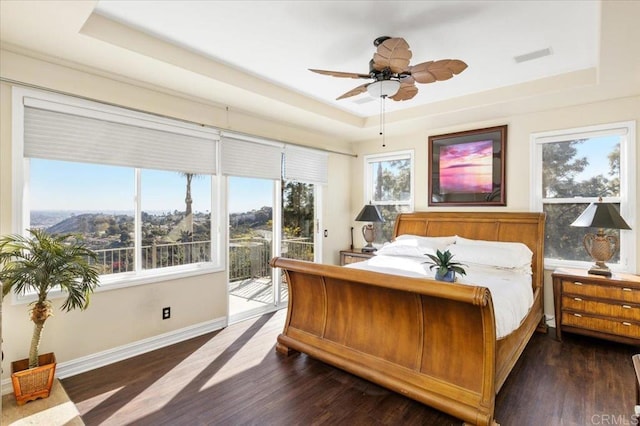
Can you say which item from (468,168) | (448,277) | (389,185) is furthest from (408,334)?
(389,185)

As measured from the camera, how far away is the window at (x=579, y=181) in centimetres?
354

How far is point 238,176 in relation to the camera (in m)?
4.12

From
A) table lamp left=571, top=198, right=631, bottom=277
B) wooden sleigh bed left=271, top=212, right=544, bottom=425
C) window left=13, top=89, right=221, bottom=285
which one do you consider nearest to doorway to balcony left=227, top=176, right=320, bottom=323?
window left=13, top=89, right=221, bottom=285

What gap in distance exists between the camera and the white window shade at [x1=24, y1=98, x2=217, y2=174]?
2730 millimetres

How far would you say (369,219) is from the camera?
5.17 metres

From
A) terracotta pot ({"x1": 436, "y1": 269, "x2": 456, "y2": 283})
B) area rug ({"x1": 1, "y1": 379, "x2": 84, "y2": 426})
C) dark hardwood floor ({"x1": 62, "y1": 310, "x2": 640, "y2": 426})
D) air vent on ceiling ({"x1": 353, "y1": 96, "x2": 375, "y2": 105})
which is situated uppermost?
air vent on ceiling ({"x1": 353, "y1": 96, "x2": 375, "y2": 105})

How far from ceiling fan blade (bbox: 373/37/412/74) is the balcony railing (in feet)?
9.05

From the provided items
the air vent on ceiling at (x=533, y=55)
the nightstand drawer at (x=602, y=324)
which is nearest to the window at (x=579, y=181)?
the nightstand drawer at (x=602, y=324)

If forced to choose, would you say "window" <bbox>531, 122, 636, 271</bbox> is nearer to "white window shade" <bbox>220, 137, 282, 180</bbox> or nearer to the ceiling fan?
the ceiling fan

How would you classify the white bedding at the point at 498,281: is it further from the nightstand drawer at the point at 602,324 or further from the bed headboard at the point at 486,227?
the nightstand drawer at the point at 602,324

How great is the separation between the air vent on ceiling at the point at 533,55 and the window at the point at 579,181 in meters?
1.34

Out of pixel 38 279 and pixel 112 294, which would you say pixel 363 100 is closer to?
pixel 112 294

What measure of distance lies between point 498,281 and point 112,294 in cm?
362

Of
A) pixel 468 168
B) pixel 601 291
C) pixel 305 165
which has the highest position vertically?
pixel 305 165
